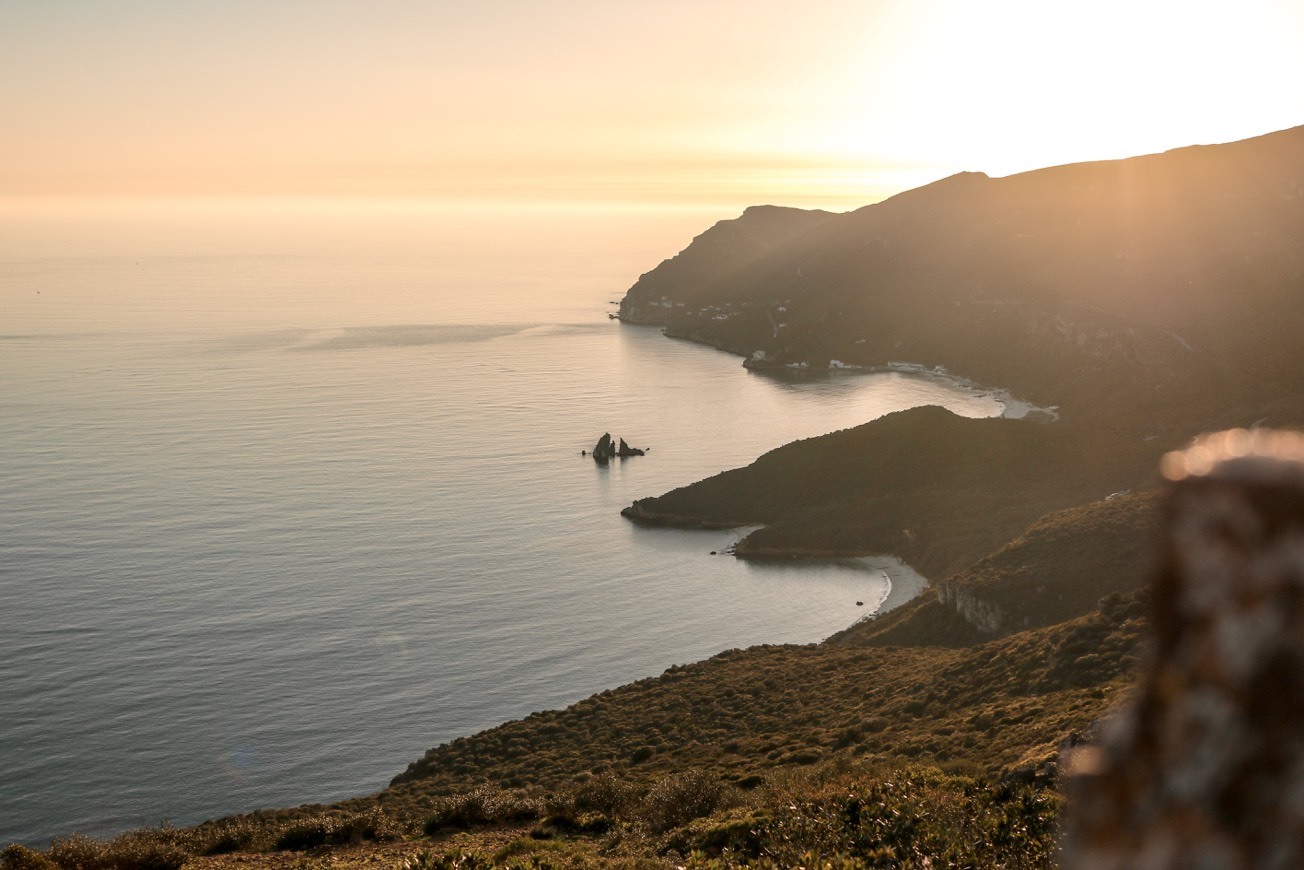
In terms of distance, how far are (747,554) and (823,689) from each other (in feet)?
166

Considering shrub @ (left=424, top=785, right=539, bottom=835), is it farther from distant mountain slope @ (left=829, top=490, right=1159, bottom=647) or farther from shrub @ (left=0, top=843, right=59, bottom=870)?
distant mountain slope @ (left=829, top=490, right=1159, bottom=647)

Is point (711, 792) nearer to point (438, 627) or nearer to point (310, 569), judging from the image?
point (438, 627)

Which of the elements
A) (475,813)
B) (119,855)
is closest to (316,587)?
(475,813)

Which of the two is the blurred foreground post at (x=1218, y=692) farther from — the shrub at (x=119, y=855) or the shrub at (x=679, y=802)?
the shrub at (x=119, y=855)

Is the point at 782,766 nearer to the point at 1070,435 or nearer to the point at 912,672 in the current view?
the point at 912,672

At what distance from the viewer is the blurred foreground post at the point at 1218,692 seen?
1.76 meters

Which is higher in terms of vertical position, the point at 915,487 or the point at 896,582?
the point at 915,487

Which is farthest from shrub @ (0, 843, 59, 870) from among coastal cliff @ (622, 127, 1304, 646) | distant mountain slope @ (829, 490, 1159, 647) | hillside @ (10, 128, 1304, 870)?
coastal cliff @ (622, 127, 1304, 646)

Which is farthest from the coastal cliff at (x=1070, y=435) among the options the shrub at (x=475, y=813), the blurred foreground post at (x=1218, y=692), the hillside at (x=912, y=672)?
the blurred foreground post at (x=1218, y=692)

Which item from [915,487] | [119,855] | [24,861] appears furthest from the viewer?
[915,487]

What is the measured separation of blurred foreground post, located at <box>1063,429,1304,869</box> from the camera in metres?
1.76

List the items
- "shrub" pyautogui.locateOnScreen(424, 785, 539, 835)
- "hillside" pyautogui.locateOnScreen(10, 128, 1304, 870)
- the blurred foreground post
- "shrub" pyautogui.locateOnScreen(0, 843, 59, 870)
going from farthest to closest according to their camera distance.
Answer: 1. "shrub" pyautogui.locateOnScreen(424, 785, 539, 835)
2. "shrub" pyautogui.locateOnScreen(0, 843, 59, 870)
3. "hillside" pyautogui.locateOnScreen(10, 128, 1304, 870)
4. the blurred foreground post

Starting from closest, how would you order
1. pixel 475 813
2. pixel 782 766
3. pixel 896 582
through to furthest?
pixel 475 813, pixel 782 766, pixel 896 582

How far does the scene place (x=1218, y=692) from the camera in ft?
6.00
